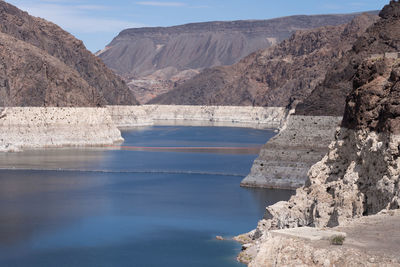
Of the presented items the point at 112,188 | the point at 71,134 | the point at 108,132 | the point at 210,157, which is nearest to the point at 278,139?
the point at 112,188

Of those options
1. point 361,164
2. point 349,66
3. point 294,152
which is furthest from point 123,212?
point 361,164

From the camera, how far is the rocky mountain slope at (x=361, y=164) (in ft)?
77.4

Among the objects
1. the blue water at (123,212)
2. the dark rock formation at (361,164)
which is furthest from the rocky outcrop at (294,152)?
the dark rock formation at (361,164)

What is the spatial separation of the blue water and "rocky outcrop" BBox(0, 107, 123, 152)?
65.7 feet

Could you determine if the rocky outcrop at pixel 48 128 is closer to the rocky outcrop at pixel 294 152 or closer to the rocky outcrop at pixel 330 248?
the rocky outcrop at pixel 294 152

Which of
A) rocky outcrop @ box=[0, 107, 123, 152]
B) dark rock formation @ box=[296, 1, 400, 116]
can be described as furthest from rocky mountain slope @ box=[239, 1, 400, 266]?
rocky outcrop @ box=[0, 107, 123, 152]

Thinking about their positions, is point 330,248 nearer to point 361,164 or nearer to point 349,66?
point 361,164

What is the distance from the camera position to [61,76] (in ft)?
441

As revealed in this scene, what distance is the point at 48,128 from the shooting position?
112 m

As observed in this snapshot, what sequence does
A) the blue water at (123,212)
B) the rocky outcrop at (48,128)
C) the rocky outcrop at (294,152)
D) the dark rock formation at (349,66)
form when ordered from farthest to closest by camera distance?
the rocky outcrop at (48,128) → the dark rock formation at (349,66) → the rocky outcrop at (294,152) → the blue water at (123,212)

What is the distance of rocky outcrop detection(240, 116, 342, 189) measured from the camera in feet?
183

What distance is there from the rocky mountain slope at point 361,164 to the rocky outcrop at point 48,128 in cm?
7986

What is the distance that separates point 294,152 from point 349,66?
44.4 feet

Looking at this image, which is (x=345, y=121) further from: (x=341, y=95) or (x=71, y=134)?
(x=71, y=134)
